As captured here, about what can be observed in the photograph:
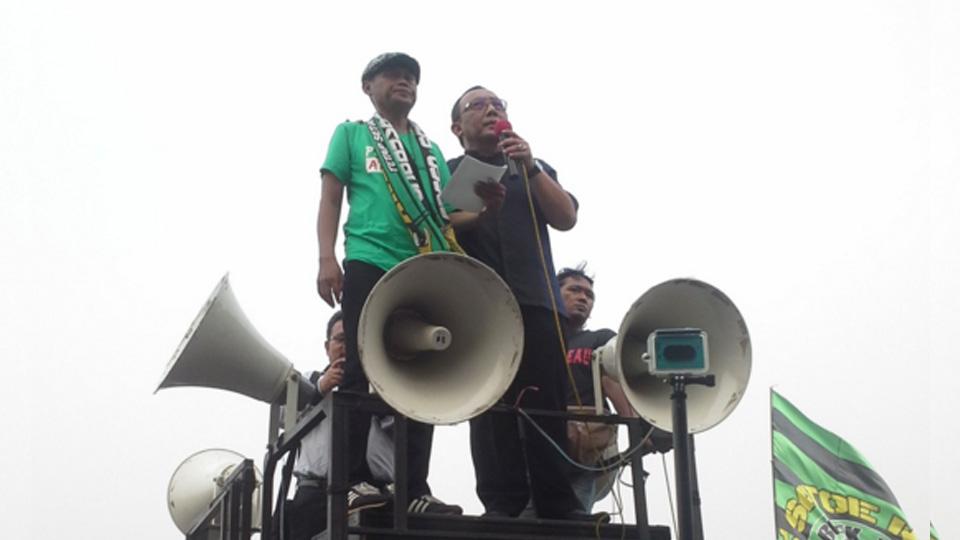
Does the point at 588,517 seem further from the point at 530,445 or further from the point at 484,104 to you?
the point at 484,104

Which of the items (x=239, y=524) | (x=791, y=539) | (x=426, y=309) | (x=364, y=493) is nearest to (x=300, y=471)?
(x=239, y=524)

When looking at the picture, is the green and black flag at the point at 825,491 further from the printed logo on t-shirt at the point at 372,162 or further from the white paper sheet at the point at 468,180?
the printed logo on t-shirt at the point at 372,162

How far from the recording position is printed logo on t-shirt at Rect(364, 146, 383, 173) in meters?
4.03

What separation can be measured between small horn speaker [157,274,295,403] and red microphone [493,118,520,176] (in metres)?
1.29

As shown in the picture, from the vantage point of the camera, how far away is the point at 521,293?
13.2 ft

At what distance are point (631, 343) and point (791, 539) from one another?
4147 mm

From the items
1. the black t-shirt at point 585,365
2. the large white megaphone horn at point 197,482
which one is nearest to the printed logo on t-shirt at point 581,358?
the black t-shirt at point 585,365

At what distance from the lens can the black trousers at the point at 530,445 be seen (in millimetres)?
3795

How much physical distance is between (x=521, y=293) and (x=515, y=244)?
220mm

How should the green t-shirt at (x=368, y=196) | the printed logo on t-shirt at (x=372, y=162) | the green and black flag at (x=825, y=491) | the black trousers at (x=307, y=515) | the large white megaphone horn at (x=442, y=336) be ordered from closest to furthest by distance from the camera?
the large white megaphone horn at (x=442, y=336) < the green t-shirt at (x=368, y=196) < the printed logo on t-shirt at (x=372, y=162) < the black trousers at (x=307, y=515) < the green and black flag at (x=825, y=491)

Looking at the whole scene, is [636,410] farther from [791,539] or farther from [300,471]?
[791,539]

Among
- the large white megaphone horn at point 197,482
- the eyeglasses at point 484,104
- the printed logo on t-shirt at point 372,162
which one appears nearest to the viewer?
the printed logo on t-shirt at point 372,162

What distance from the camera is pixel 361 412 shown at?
3502mm

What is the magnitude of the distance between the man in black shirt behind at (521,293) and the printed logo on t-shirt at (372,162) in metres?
0.36
